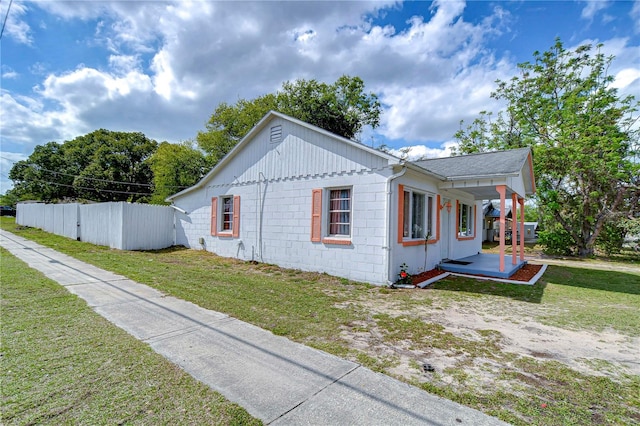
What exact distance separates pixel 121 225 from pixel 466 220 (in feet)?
49.1

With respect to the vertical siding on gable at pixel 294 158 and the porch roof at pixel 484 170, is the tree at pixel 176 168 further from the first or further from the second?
the porch roof at pixel 484 170

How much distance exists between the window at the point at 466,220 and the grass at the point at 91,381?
11332 mm

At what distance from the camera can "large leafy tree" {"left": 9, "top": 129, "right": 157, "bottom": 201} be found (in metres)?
29.7

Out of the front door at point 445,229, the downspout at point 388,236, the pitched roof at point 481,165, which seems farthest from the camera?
the front door at point 445,229

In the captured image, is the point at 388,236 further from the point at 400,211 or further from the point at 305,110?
the point at 305,110

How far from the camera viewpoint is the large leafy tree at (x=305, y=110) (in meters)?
25.1

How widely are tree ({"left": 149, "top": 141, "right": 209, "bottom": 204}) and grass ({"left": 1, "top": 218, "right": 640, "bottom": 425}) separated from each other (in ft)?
53.7

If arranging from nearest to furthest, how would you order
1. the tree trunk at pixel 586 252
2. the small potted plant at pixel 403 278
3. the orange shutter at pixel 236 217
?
the small potted plant at pixel 403 278 < the orange shutter at pixel 236 217 < the tree trunk at pixel 586 252

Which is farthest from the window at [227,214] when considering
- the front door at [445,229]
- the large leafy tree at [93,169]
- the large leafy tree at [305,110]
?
the large leafy tree at [93,169]

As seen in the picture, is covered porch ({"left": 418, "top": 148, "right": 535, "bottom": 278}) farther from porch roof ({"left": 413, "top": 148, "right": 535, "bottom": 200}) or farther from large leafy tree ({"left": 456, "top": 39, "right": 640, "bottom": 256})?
large leafy tree ({"left": 456, "top": 39, "right": 640, "bottom": 256})

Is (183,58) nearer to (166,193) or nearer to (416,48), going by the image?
(416,48)

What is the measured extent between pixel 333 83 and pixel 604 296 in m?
24.8

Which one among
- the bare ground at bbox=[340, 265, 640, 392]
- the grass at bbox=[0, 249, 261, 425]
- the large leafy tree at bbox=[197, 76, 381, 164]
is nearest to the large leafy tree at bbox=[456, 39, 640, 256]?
the large leafy tree at bbox=[197, 76, 381, 164]

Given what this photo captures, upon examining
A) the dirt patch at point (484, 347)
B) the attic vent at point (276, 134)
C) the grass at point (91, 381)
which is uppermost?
the attic vent at point (276, 134)
